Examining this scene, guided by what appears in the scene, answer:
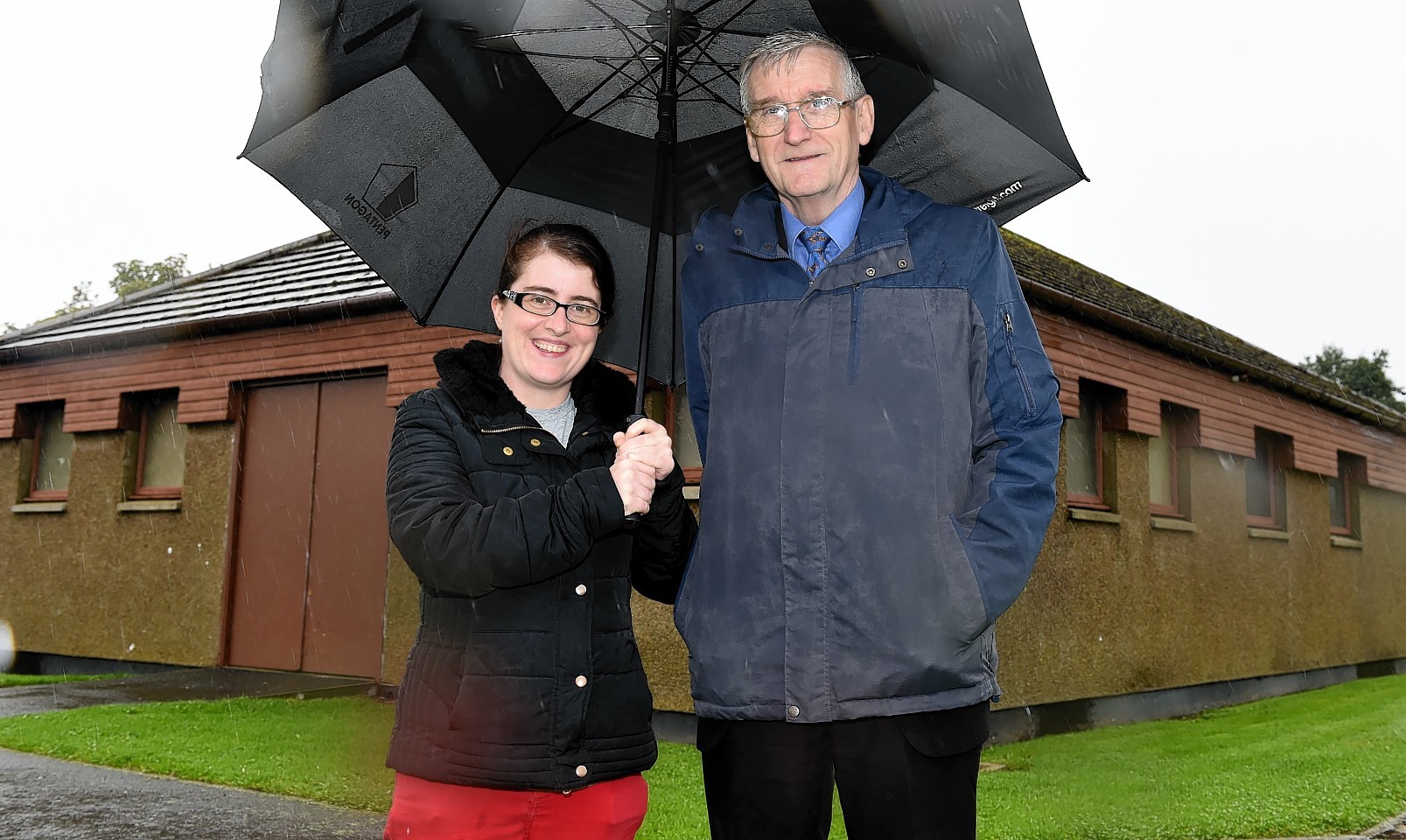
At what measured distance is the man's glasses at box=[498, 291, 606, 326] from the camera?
265 cm

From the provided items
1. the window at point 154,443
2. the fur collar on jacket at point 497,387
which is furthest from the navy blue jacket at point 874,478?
the window at point 154,443

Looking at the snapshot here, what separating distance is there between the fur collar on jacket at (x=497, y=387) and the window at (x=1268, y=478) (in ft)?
47.3

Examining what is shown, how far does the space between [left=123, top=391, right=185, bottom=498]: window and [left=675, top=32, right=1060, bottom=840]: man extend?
39.1 feet

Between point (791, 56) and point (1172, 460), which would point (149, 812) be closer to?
point (791, 56)

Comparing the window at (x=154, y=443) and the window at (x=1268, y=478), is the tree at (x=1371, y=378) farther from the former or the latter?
the window at (x=154, y=443)

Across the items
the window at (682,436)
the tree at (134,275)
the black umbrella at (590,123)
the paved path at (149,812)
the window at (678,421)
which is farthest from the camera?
the tree at (134,275)

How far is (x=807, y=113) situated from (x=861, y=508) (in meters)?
0.99

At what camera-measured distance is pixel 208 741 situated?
7.56 meters

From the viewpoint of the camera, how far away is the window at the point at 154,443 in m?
12.9

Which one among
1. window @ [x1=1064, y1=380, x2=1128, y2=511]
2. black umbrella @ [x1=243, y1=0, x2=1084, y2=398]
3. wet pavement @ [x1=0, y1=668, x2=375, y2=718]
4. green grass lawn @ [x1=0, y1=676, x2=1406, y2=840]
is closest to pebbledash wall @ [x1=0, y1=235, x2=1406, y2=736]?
window @ [x1=1064, y1=380, x2=1128, y2=511]

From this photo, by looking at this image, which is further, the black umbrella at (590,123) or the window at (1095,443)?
the window at (1095,443)

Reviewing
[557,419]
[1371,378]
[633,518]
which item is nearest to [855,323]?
[633,518]

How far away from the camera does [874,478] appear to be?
2385mm

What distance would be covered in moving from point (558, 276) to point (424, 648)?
93 cm
